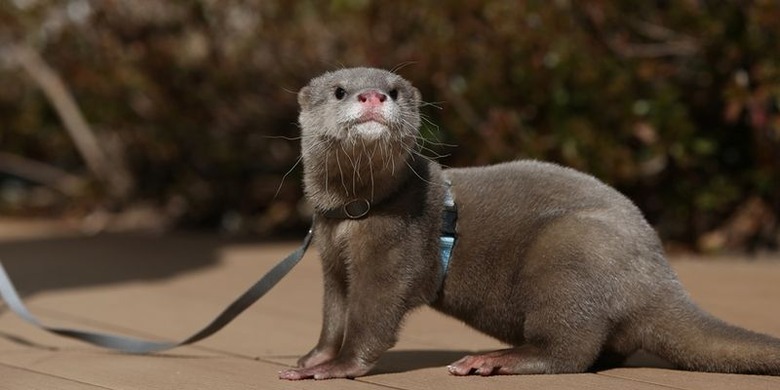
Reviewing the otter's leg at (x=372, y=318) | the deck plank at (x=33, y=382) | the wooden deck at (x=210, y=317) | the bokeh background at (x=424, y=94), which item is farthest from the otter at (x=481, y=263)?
the bokeh background at (x=424, y=94)

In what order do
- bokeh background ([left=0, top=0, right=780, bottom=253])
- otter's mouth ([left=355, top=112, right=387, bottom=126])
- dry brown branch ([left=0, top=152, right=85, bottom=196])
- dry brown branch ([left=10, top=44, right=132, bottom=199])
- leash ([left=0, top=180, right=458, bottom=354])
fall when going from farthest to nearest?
dry brown branch ([left=0, top=152, right=85, bottom=196]) < dry brown branch ([left=10, top=44, right=132, bottom=199]) < bokeh background ([left=0, top=0, right=780, bottom=253]) < leash ([left=0, top=180, right=458, bottom=354]) < otter's mouth ([left=355, top=112, right=387, bottom=126])

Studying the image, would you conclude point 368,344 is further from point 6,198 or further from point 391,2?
point 6,198

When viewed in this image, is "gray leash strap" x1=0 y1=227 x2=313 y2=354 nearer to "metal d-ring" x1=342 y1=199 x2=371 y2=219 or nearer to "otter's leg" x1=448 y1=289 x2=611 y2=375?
"metal d-ring" x1=342 y1=199 x2=371 y2=219

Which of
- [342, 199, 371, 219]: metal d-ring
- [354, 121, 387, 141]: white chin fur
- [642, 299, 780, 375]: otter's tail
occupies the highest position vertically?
[354, 121, 387, 141]: white chin fur

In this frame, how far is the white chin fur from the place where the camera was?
396 cm

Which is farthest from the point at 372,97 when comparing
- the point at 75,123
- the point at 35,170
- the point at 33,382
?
the point at 35,170

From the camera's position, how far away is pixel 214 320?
4.56 metres

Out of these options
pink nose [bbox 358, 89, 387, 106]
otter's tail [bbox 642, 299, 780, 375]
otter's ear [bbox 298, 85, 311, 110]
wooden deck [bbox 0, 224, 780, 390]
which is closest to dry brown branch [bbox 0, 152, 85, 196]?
wooden deck [bbox 0, 224, 780, 390]

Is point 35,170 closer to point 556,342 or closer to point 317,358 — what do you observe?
point 317,358

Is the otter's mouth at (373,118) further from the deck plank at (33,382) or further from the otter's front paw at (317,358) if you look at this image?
the deck plank at (33,382)

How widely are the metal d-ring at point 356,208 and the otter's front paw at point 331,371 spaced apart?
0.50 meters

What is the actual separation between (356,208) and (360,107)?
388mm

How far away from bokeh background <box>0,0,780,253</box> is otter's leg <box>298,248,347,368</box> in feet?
5.92

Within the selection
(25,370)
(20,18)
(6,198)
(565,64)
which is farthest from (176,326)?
(6,198)
